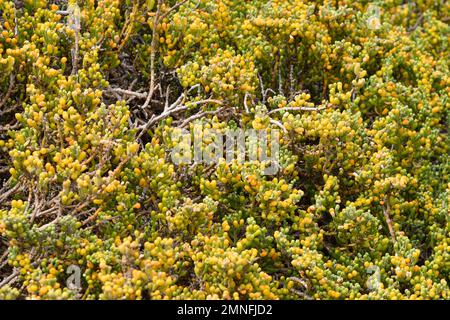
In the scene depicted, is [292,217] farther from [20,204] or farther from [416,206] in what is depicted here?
[20,204]

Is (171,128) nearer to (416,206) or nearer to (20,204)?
(20,204)

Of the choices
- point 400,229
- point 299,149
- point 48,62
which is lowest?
point 400,229

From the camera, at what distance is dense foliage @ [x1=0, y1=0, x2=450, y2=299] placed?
3363mm

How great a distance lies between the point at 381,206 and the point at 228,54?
4.37 ft

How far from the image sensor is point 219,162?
12.2ft

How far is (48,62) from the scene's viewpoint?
155 inches

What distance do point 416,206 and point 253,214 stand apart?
1043 millimetres

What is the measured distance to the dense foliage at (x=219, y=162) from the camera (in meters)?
3.36

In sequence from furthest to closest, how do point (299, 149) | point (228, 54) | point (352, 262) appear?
1. point (228, 54)
2. point (299, 149)
3. point (352, 262)

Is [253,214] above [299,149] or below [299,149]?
below

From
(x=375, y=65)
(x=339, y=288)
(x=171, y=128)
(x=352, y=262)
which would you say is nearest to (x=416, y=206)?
(x=352, y=262)
